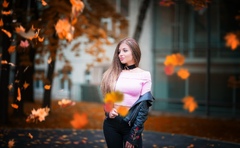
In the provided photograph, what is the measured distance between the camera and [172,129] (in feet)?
36.8

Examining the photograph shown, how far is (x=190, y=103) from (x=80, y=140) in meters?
8.51

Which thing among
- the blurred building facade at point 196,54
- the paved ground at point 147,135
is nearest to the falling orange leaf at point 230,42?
the blurred building facade at point 196,54

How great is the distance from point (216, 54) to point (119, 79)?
12.3 m

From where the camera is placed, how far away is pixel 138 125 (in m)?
3.32

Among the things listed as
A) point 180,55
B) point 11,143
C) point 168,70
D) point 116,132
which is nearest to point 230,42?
point 180,55

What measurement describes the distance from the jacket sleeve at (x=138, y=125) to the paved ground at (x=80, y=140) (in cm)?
419

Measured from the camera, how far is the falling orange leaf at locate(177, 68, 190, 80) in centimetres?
1542

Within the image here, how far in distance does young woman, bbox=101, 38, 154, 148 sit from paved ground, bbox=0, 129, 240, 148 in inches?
161

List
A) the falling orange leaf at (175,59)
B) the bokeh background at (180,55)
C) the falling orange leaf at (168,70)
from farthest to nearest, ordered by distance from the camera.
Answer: the falling orange leaf at (168,70)
the falling orange leaf at (175,59)
the bokeh background at (180,55)

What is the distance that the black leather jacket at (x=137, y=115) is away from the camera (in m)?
3.32

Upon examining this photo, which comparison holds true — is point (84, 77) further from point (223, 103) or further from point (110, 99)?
point (110, 99)

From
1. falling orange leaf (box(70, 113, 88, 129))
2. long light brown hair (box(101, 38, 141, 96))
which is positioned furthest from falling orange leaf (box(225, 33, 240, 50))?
long light brown hair (box(101, 38, 141, 96))

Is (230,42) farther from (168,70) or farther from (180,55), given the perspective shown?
(168,70)

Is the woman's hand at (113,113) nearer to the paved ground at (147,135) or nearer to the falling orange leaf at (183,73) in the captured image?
the paved ground at (147,135)
